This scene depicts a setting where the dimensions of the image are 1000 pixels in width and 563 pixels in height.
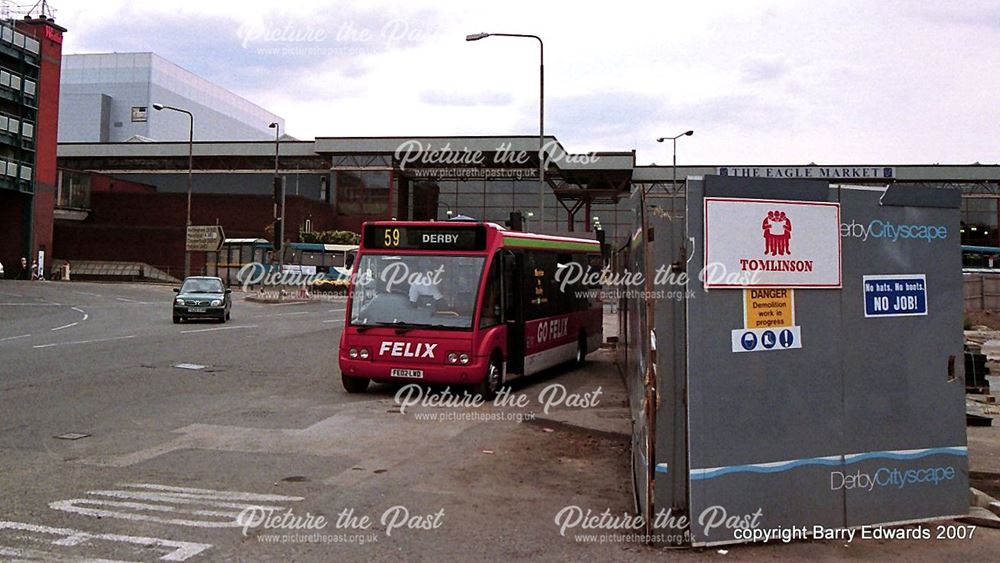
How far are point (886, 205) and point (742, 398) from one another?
1826mm

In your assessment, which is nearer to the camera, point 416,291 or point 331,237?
point 416,291

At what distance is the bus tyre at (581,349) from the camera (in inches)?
635

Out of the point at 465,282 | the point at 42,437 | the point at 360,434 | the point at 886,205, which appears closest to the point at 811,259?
the point at 886,205

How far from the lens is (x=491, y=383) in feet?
38.7

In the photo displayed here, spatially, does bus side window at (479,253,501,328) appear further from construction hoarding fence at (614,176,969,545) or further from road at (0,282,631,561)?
construction hoarding fence at (614,176,969,545)

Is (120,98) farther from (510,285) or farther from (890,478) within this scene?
(890,478)

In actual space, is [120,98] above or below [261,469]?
above

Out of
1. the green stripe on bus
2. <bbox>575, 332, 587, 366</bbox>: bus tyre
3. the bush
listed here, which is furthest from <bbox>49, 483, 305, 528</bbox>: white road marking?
the bush

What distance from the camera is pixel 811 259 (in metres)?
5.61

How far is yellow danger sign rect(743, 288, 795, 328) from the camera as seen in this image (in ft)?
17.8

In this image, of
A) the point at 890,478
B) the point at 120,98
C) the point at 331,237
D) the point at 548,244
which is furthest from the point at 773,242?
the point at 120,98

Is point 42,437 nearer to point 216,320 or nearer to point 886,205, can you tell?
point 886,205

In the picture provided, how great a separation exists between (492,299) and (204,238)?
157 feet

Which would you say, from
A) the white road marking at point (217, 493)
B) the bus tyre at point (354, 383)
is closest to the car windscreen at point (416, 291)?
the bus tyre at point (354, 383)
